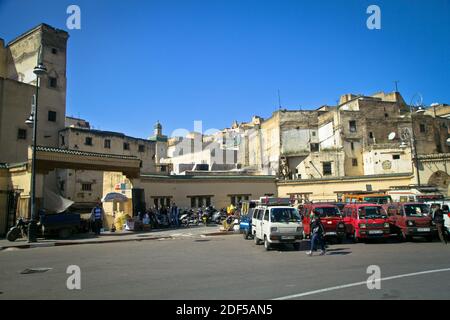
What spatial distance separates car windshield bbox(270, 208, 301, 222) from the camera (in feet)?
51.1

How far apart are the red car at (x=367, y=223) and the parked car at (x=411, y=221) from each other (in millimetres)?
931

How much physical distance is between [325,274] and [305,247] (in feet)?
22.5

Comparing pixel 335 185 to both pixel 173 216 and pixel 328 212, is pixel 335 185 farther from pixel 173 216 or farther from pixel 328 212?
pixel 328 212

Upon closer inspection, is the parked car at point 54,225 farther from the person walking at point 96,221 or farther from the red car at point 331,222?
the red car at point 331,222

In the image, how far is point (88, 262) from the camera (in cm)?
1265

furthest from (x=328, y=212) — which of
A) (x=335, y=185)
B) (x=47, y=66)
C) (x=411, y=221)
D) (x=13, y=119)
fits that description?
(x=47, y=66)

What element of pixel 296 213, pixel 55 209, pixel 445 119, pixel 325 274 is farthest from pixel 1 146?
pixel 445 119

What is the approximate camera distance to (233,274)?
9938 mm

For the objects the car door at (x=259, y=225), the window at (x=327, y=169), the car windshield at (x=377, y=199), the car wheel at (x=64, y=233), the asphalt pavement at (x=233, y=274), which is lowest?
the asphalt pavement at (x=233, y=274)

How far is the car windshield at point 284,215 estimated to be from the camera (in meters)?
15.6

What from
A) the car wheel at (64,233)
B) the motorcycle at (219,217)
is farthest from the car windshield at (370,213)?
the car wheel at (64,233)

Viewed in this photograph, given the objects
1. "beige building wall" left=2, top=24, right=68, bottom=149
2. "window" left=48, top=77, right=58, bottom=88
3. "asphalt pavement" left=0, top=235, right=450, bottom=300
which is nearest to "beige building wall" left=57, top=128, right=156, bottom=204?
"beige building wall" left=2, top=24, right=68, bottom=149

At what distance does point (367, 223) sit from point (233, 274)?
966 cm
